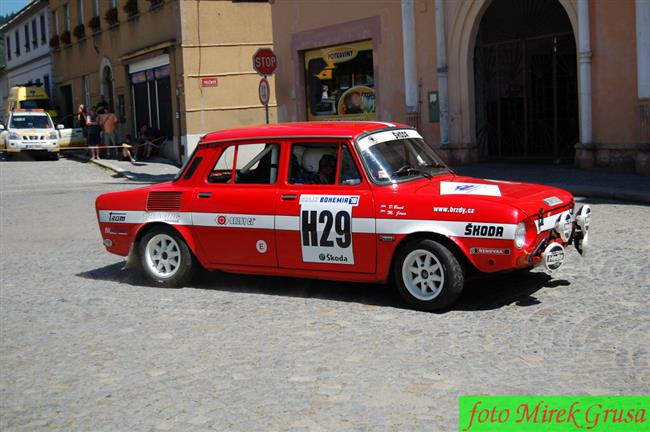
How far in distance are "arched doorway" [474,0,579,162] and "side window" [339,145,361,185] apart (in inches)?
479

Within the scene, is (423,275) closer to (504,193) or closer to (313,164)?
(504,193)

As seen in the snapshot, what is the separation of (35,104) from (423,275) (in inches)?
1566

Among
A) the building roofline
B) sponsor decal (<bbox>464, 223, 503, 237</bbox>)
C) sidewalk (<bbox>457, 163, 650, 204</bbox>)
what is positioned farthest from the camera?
the building roofline

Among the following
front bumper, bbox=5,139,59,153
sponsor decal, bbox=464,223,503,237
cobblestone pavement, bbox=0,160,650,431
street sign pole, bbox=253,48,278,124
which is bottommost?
cobblestone pavement, bbox=0,160,650,431

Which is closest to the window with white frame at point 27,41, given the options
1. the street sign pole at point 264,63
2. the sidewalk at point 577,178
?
the street sign pole at point 264,63

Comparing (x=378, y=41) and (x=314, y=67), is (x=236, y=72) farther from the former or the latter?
(x=378, y=41)

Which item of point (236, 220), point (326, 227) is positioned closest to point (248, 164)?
point (236, 220)

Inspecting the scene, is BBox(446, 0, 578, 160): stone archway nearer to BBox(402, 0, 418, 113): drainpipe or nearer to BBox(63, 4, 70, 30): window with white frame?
BBox(402, 0, 418, 113): drainpipe

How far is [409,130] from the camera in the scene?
836 cm

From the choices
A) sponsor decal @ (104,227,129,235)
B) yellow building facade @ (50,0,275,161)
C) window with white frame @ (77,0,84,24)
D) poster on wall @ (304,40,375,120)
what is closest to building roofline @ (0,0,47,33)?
window with white frame @ (77,0,84,24)

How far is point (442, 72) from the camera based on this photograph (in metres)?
20.6

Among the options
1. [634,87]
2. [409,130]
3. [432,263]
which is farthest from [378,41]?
[432,263]

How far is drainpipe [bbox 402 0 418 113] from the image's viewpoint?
68.9ft

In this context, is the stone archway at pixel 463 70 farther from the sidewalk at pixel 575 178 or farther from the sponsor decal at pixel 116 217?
the sponsor decal at pixel 116 217
